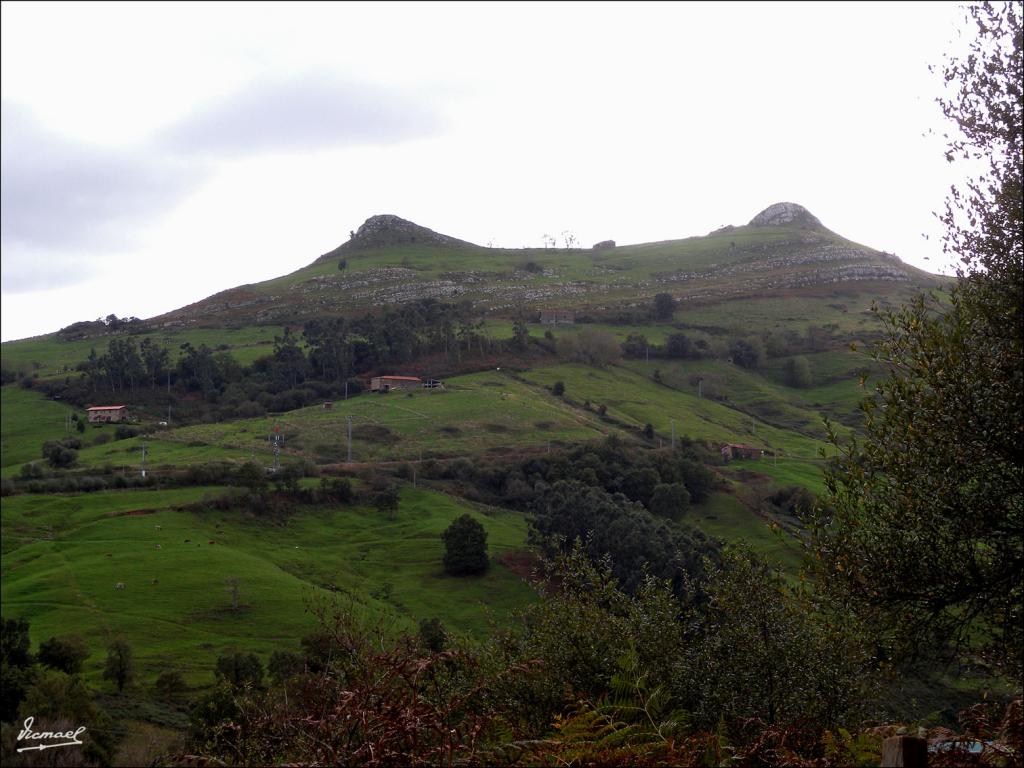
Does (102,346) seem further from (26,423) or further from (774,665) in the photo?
(774,665)

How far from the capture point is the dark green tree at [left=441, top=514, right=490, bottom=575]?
71.2m

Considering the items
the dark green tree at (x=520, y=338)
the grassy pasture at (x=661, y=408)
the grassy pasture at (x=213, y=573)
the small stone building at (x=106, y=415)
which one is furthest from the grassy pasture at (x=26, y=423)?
the dark green tree at (x=520, y=338)

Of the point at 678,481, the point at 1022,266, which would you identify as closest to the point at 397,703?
the point at 1022,266

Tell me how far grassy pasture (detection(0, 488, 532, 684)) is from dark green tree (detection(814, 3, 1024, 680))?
40.8 m

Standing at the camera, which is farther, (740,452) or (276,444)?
(740,452)

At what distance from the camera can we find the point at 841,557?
44.0 feet

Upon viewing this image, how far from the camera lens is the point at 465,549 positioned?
2810 inches

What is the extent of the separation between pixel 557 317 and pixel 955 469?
170 m

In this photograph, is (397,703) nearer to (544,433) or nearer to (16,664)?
(16,664)

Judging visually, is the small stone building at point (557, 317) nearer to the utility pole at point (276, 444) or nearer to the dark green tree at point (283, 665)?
the utility pole at point (276, 444)

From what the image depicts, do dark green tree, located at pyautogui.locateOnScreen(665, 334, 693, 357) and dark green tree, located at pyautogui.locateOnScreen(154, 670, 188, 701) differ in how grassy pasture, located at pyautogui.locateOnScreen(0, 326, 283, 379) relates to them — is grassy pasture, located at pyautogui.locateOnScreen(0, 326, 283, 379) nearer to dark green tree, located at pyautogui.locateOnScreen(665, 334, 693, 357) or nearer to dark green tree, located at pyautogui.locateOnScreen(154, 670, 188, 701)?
dark green tree, located at pyautogui.locateOnScreen(665, 334, 693, 357)

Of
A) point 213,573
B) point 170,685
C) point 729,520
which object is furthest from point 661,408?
point 170,685

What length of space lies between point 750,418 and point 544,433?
36.9 metres

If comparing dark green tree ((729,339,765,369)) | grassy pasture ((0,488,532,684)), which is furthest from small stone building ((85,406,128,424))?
dark green tree ((729,339,765,369))
